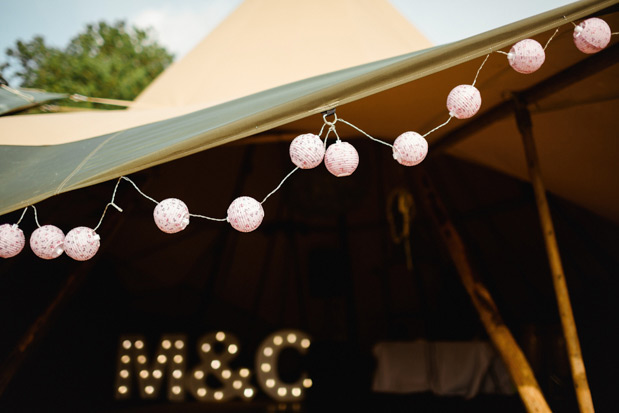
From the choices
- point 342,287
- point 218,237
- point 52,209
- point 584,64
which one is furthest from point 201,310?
point 584,64

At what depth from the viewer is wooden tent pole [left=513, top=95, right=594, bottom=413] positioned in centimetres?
185

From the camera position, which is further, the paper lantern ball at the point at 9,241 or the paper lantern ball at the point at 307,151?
the paper lantern ball at the point at 9,241

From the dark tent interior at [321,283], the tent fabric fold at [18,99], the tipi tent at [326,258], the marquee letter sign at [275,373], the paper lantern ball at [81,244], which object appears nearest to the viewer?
the paper lantern ball at [81,244]

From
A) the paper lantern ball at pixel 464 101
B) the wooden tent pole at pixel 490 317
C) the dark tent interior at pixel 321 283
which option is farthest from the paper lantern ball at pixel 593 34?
the dark tent interior at pixel 321 283

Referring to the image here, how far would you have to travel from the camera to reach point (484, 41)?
1.40 meters

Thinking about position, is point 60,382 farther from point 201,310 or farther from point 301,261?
point 301,261

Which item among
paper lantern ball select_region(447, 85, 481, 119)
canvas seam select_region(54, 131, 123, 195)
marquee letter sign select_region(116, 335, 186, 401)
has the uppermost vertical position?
paper lantern ball select_region(447, 85, 481, 119)

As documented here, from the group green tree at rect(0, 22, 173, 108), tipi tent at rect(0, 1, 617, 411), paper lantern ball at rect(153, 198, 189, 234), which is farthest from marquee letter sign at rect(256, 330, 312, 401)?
green tree at rect(0, 22, 173, 108)

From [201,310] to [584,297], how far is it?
4.01 metres

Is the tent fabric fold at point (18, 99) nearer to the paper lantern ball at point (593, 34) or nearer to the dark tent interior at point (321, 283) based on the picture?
the dark tent interior at point (321, 283)

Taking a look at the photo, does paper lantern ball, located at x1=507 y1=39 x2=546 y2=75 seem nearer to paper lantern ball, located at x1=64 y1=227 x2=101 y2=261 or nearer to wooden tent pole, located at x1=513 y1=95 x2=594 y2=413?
wooden tent pole, located at x1=513 y1=95 x2=594 y2=413

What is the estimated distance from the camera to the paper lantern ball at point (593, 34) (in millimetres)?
1444

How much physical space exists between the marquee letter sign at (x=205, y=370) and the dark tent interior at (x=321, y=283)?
0.10 m

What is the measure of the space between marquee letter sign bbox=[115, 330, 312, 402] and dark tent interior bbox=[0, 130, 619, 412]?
0.34 feet
